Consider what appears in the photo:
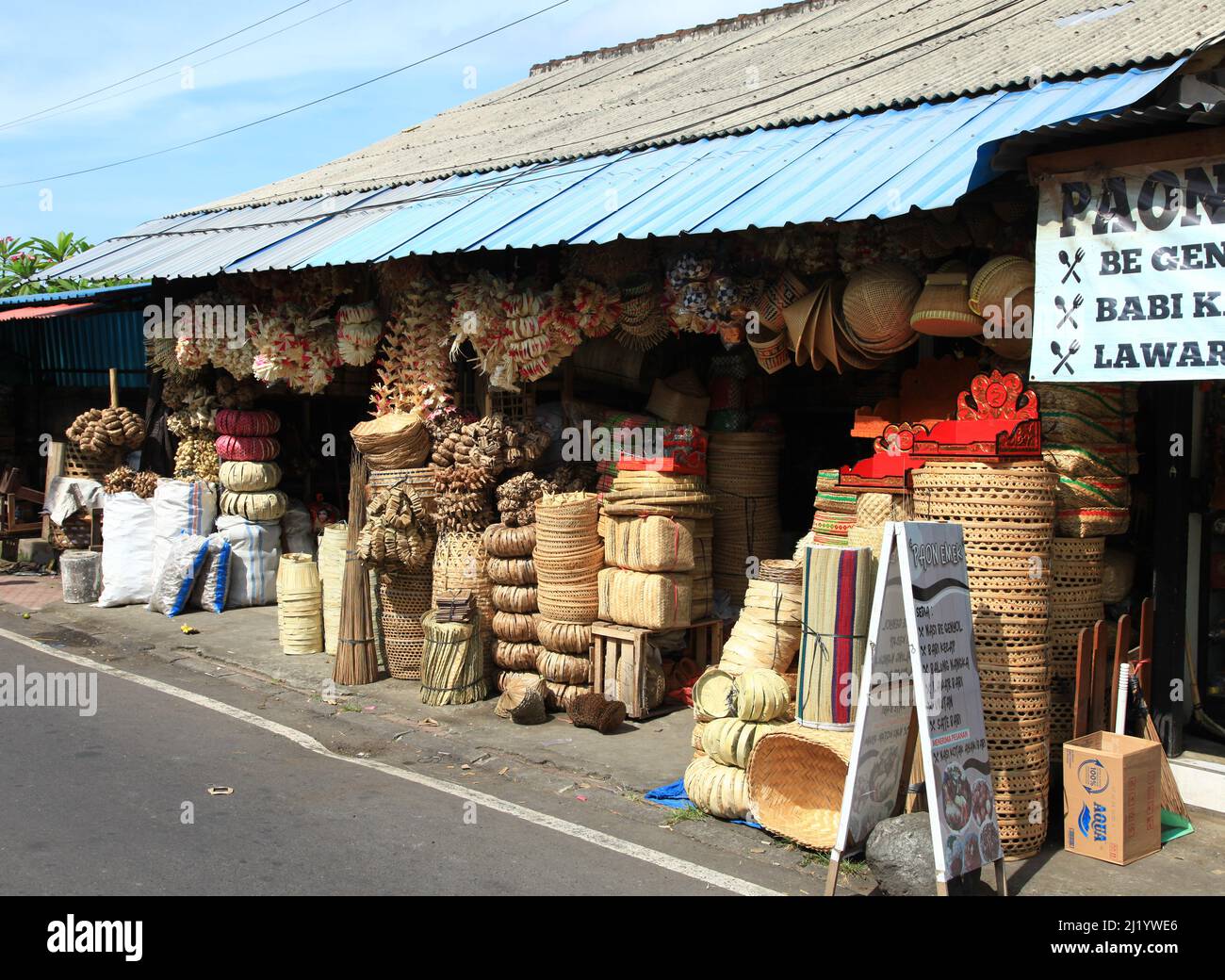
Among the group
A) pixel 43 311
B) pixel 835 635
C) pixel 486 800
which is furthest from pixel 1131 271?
pixel 43 311

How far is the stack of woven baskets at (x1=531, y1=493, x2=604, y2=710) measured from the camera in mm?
8141

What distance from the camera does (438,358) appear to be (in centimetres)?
932

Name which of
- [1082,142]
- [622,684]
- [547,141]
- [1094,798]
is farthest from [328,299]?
[1094,798]

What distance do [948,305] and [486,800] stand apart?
12.9ft

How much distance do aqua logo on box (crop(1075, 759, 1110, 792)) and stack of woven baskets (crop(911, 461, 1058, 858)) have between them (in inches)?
8.7

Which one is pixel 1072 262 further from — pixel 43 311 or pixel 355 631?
pixel 43 311

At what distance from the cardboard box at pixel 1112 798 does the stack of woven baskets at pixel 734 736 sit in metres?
1.54

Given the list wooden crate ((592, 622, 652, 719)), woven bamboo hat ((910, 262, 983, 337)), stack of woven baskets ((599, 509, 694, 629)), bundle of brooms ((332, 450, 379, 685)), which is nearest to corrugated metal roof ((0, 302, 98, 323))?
bundle of brooms ((332, 450, 379, 685))

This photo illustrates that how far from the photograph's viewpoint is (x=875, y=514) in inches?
261

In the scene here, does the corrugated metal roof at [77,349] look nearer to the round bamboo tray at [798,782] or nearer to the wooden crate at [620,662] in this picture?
the wooden crate at [620,662]

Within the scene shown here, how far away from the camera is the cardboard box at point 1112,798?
540cm

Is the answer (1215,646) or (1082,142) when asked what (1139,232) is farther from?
(1215,646)

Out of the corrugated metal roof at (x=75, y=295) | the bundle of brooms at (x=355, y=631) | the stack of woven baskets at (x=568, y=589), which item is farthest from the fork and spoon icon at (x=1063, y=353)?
the corrugated metal roof at (x=75, y=295)
